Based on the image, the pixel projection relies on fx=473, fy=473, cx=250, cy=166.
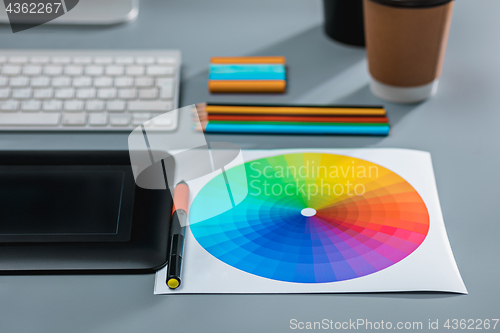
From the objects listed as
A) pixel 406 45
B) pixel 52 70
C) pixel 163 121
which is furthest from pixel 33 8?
pixel 406 45

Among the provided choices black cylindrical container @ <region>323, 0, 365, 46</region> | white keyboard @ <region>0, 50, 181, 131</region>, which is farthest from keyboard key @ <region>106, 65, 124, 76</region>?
black cylindrical container @ <region>323, 0, 365, 46</region>

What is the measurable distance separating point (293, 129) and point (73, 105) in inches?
11.6

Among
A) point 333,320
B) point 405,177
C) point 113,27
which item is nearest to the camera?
point 333,320

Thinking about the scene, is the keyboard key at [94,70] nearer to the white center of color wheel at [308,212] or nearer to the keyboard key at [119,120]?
the keyboard key at [119,120]

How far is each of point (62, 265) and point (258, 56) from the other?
17.0 inches

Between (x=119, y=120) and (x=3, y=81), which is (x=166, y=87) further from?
(x=3, y=81)

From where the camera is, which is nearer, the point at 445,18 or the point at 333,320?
the point at 333,320

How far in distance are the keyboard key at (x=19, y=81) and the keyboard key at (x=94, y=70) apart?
0.08 m

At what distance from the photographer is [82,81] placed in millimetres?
656

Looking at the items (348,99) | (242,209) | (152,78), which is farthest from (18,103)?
(348,99)

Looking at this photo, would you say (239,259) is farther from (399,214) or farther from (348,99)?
(348,99)

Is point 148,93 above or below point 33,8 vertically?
below

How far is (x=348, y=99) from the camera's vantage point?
2.19 feet

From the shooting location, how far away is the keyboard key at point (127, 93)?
642 millimetres
